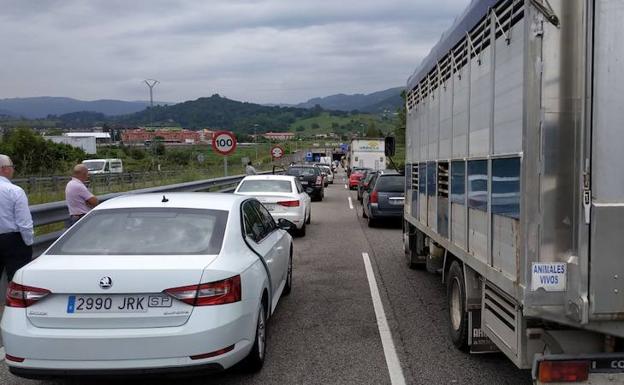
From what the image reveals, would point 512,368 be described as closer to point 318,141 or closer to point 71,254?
point 71,254

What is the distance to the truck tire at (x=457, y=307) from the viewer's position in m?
5.05

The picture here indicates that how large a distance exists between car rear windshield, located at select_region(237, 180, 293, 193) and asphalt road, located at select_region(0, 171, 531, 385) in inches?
147

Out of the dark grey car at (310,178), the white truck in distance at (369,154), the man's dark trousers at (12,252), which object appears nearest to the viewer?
the man's dark trousers at (12,252)

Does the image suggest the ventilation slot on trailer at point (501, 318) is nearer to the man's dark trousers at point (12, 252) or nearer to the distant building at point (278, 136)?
the man's dark trousers at point (12, 252)

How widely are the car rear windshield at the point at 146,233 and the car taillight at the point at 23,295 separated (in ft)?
1.58

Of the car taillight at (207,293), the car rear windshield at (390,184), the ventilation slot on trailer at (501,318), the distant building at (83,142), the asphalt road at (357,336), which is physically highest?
the distant building at (83,142)

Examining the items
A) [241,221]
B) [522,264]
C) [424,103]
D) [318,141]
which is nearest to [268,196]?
[424,103]

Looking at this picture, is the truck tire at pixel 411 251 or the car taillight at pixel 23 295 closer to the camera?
the car taillight at pixel 23 295

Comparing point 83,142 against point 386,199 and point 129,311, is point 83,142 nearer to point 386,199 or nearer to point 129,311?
point 386,199

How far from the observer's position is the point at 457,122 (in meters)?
5.30

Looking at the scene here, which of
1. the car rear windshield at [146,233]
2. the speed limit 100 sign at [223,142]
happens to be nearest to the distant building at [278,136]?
the speed limit 100 sign at [223,142]

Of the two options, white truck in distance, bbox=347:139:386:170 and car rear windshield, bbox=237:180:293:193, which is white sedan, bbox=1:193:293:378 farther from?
white truck in distance, bbox=347:139:386:170

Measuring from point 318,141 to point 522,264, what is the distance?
143215 millimetres

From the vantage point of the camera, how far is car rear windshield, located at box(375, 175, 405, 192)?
50.4 feet
